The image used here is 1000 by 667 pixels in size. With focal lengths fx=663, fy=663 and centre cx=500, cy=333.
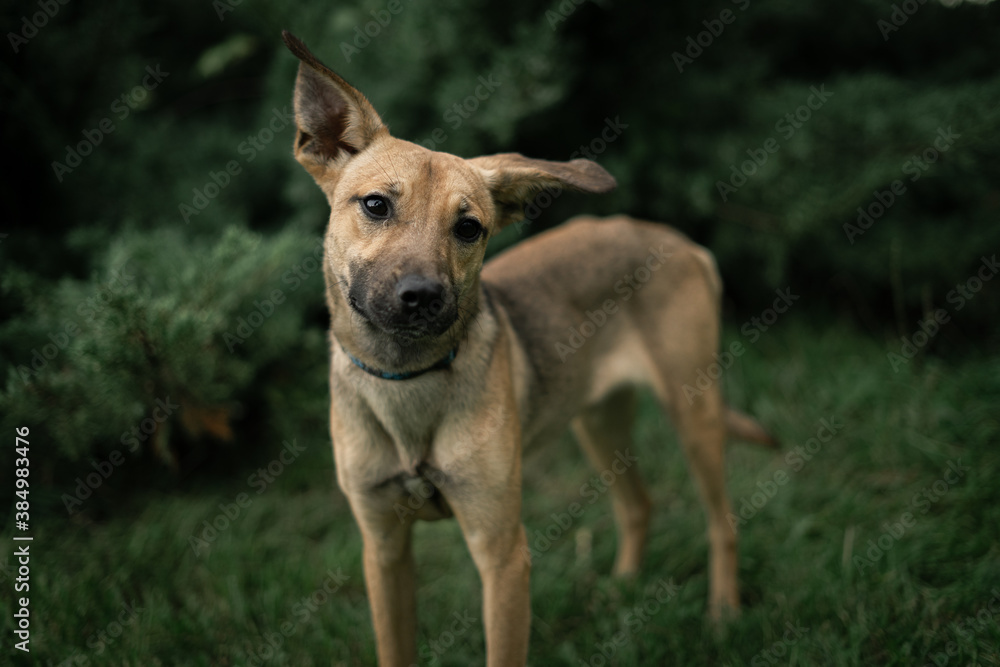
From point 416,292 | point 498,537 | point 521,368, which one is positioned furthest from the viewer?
point 521,368

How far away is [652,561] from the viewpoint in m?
4.07

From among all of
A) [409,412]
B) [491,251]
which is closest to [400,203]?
[409,412]

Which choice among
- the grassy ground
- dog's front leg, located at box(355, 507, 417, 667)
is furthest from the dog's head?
the grassy ground

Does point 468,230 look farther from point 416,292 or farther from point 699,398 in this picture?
point 699,398

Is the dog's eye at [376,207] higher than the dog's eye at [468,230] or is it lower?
higher

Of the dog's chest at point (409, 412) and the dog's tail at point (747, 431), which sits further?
the dog's tail at point (747, 431)

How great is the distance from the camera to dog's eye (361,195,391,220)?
8.16ft

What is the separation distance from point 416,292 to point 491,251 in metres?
2.88

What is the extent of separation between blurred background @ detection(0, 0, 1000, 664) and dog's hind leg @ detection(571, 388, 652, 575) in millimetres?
181

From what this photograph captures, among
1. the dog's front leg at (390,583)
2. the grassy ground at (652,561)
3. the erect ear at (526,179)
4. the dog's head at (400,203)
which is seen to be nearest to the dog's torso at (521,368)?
the dog's front leg at (390,583)

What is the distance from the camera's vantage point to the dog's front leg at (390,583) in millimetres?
2738

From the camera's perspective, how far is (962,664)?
2914 mm

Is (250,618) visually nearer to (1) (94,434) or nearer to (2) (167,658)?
(2) (167,658)

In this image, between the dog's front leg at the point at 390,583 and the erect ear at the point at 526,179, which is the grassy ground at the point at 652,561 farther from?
the erect ear at the point at 526,179
